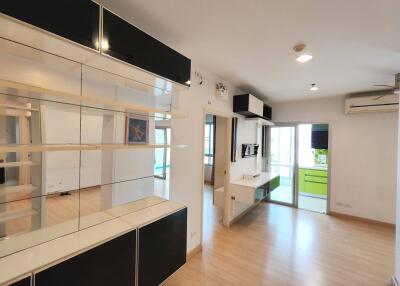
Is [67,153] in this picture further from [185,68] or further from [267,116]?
[267,116]

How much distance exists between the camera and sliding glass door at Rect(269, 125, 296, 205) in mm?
4988

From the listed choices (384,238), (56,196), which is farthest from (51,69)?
(384,238)

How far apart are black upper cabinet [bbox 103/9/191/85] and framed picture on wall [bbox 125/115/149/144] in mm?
526

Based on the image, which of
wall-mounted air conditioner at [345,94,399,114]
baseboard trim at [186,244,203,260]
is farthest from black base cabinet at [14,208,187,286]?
wall-mounted air conditioner at [345,94,399,114]

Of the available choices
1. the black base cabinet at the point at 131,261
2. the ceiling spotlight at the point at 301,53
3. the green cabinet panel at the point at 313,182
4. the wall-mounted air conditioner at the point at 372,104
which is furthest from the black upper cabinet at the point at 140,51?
the green cabinet panel at the point at 313,182

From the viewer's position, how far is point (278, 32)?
6.10 feet

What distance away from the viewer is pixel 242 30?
184cm

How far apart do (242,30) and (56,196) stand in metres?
2.12

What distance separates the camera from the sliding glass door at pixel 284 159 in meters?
4.99

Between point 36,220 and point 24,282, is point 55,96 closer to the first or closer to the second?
point 36,220

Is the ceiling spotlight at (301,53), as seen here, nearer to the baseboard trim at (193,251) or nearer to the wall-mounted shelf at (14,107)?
the wall-mounted shelf at (14,107)

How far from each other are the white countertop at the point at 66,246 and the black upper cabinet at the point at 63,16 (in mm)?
1286

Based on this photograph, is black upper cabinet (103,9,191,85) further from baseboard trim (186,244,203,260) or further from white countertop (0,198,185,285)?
baseboard trim (186,244,203,260)

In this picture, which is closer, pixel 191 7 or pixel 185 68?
pixel 191 7
